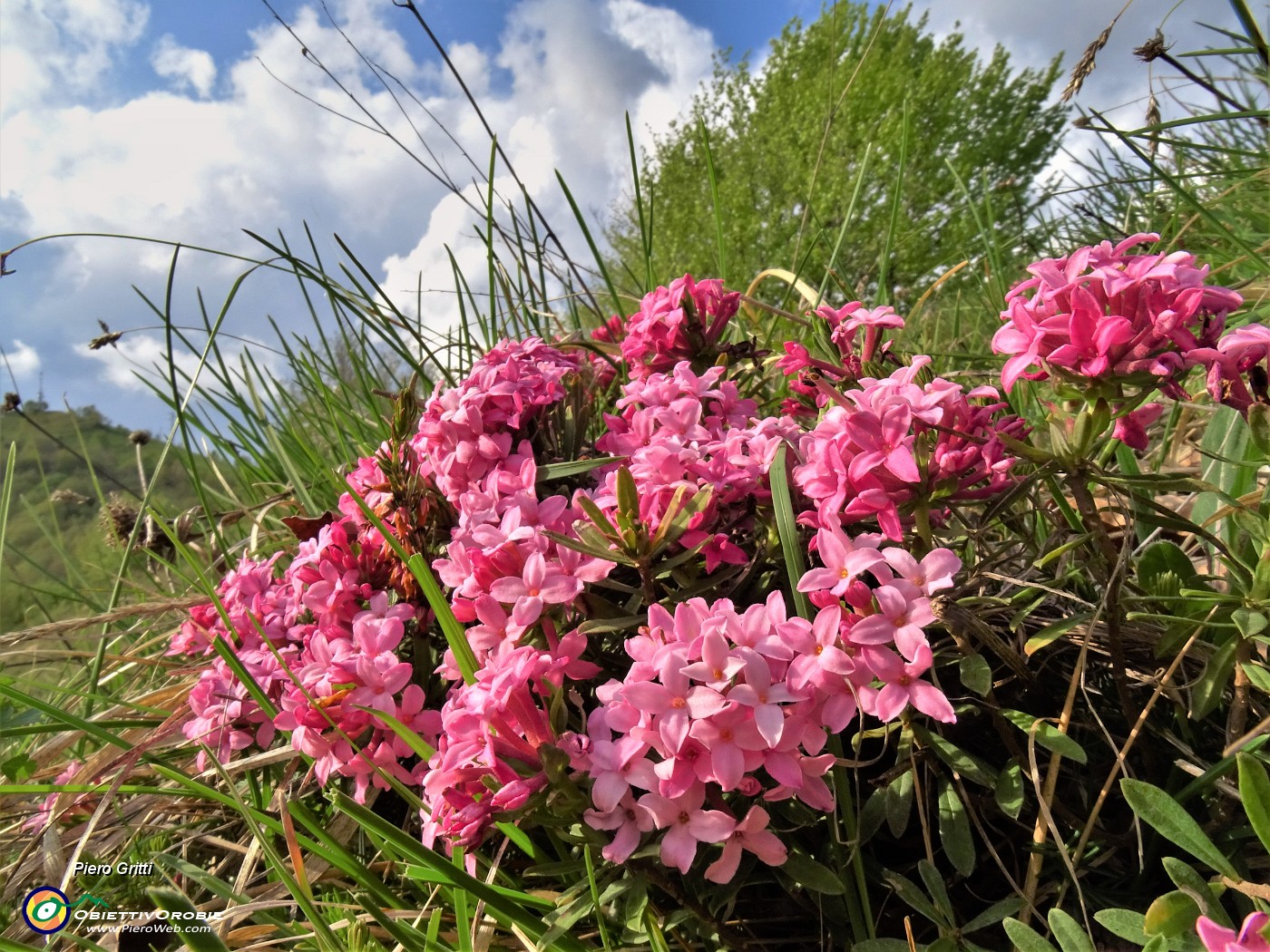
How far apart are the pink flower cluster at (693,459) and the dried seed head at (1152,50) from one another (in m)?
1.33

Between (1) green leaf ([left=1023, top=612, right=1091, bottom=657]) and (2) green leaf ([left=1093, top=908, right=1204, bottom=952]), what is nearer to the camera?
(2) green leaf ([left=1093, top=908, right=1204, bottom=952])

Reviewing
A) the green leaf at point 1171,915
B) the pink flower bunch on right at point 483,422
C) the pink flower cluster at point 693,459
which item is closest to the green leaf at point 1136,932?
the green leaf at point 1171,915

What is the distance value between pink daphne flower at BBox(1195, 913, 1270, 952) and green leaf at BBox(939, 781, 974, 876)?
0.29 metres

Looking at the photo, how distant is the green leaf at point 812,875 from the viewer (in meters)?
0.97

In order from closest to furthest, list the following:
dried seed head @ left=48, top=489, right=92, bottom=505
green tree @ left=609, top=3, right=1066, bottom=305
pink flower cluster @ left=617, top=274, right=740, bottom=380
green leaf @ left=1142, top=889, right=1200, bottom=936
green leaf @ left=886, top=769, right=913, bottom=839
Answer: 1. green leaf @ left=1142, top=889, right=1200, bottom=936
2. green leaf @ left=886, top=769, right=913, bottom=839
3. pink flower cluster @ left=617, top=274, right=740, bottom=380
4. dried seed head @ left=48, top=489, right=92, bottom=505
5. green tree @ left=609, top=3, right=1066, bottom=305

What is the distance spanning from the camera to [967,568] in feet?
4.77

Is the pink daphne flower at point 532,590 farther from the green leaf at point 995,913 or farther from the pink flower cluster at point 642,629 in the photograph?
the green leaf at point 995,913

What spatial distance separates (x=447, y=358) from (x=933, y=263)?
1734 cm

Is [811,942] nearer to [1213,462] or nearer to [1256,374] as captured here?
[1256,374]

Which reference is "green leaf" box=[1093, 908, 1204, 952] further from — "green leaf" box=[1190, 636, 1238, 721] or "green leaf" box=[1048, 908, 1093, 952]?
"green leaf" box=[1190, 636, 1238, 721]

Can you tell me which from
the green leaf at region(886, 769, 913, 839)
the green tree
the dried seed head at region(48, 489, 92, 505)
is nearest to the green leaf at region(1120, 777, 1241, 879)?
the green leaf at region(886, 769, 913, 839)

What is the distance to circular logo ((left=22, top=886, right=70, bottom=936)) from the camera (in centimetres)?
147

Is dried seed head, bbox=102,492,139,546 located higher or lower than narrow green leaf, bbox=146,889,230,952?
higher

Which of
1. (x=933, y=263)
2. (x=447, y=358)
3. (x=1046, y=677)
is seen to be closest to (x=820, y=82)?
(x=933, y=263)
